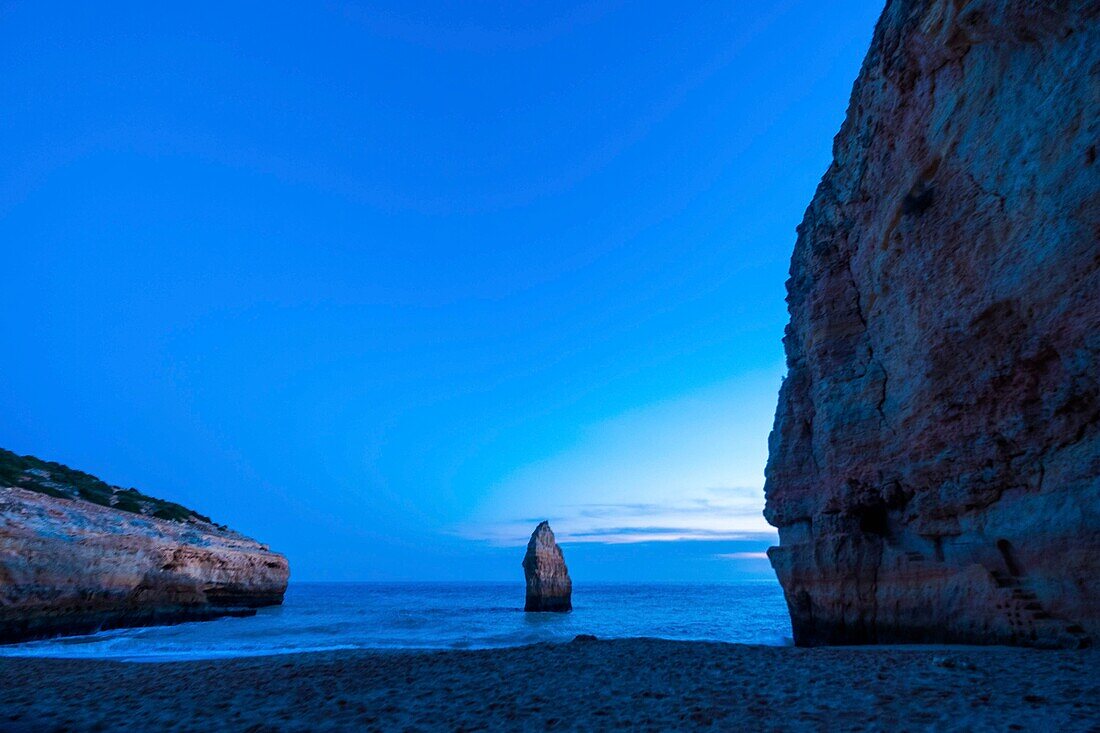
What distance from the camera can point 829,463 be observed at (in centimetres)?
1817

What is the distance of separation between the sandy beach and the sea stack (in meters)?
36.0

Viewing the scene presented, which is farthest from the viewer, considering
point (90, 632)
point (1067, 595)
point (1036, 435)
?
point (90, 632)

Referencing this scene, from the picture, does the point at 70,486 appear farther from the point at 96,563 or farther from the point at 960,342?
the point at 960,342

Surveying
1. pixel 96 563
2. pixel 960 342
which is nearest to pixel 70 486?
pixel 96 563

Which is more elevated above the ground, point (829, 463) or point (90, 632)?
point (829, 463)

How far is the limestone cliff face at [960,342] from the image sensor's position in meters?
10.2

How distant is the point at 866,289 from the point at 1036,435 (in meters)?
7.32

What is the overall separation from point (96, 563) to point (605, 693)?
109ft

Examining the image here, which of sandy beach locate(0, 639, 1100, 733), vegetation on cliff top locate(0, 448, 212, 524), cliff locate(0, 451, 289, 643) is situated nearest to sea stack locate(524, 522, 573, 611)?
cliff locate(0, 451, 289, 643)

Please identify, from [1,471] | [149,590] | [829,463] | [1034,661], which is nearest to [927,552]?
[829,463]

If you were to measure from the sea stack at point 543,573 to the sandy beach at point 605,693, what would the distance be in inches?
1416

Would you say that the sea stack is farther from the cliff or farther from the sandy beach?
the sandy beach

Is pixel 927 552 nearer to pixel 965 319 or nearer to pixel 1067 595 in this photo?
pixel 1067 595

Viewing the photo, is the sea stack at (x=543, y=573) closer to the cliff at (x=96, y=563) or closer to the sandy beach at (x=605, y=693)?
the cliff at (x=96, y=563)
